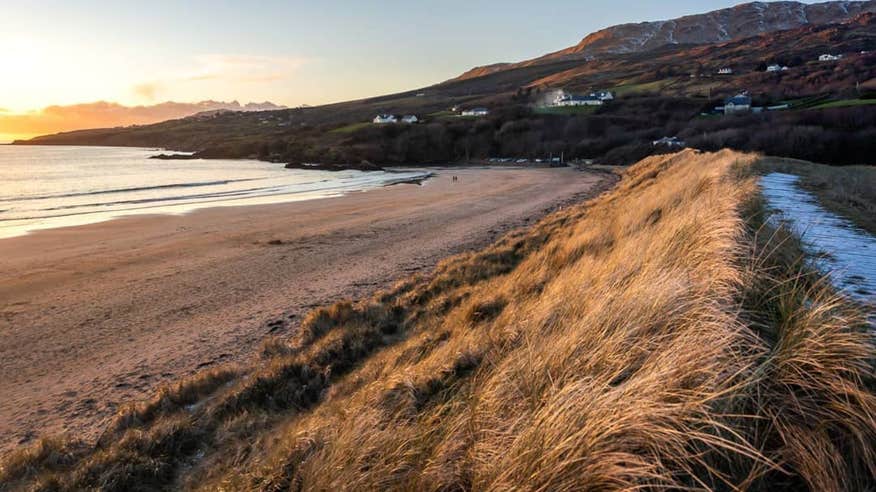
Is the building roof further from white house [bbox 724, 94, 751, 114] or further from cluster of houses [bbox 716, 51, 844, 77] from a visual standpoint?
white house [bbox 724, 94, 751, 114]

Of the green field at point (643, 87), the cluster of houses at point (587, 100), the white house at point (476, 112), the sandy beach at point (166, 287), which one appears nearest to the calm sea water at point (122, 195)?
the sandy beach at point (166, 287)

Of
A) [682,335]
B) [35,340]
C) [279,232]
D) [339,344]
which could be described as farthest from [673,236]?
[279,232]

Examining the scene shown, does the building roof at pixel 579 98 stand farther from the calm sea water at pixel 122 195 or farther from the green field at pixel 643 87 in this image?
the calm sea water at pixel 122 195

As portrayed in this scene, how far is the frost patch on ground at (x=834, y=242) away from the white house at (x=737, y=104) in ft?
234

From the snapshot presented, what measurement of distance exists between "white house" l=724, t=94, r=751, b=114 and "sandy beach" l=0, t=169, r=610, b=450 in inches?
2412

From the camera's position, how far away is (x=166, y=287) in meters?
11.3

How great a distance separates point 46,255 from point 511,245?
1408 centimetres

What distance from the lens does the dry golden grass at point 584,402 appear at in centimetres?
219

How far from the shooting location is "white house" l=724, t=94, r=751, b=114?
68312mm

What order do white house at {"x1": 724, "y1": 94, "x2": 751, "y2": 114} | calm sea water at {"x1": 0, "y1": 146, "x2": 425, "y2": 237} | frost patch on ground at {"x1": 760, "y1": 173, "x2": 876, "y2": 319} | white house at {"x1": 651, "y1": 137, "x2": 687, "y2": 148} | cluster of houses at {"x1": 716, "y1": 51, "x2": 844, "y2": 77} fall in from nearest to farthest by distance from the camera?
frost patch on ground at {"x1": 760, "y1": 173, "x2": 876, "y2": 319} < calm sea water at {"x1": 0, "y1": 146, "x2": 425, "y2": 237} < white house at {"x1": 651, "y1": 137, "x2": 687, "y2": 148} < white house at {"x1": 724, "y1": 94, "x2": 751, "y2": 114} < cluster of houses at {"x1": 716, "y1": 51, "x2": 844, "y2": 77}

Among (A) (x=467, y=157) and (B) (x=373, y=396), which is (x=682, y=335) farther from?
(A) (x=467, y=157)

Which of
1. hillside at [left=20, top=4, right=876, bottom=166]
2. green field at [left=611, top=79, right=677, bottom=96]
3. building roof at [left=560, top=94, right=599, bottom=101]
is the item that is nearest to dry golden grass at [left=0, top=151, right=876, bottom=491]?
hillside at [left=20, top=4, right=876, bottom=166]

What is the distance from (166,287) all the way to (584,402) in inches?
448

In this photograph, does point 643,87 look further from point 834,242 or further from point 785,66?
point 834,242
